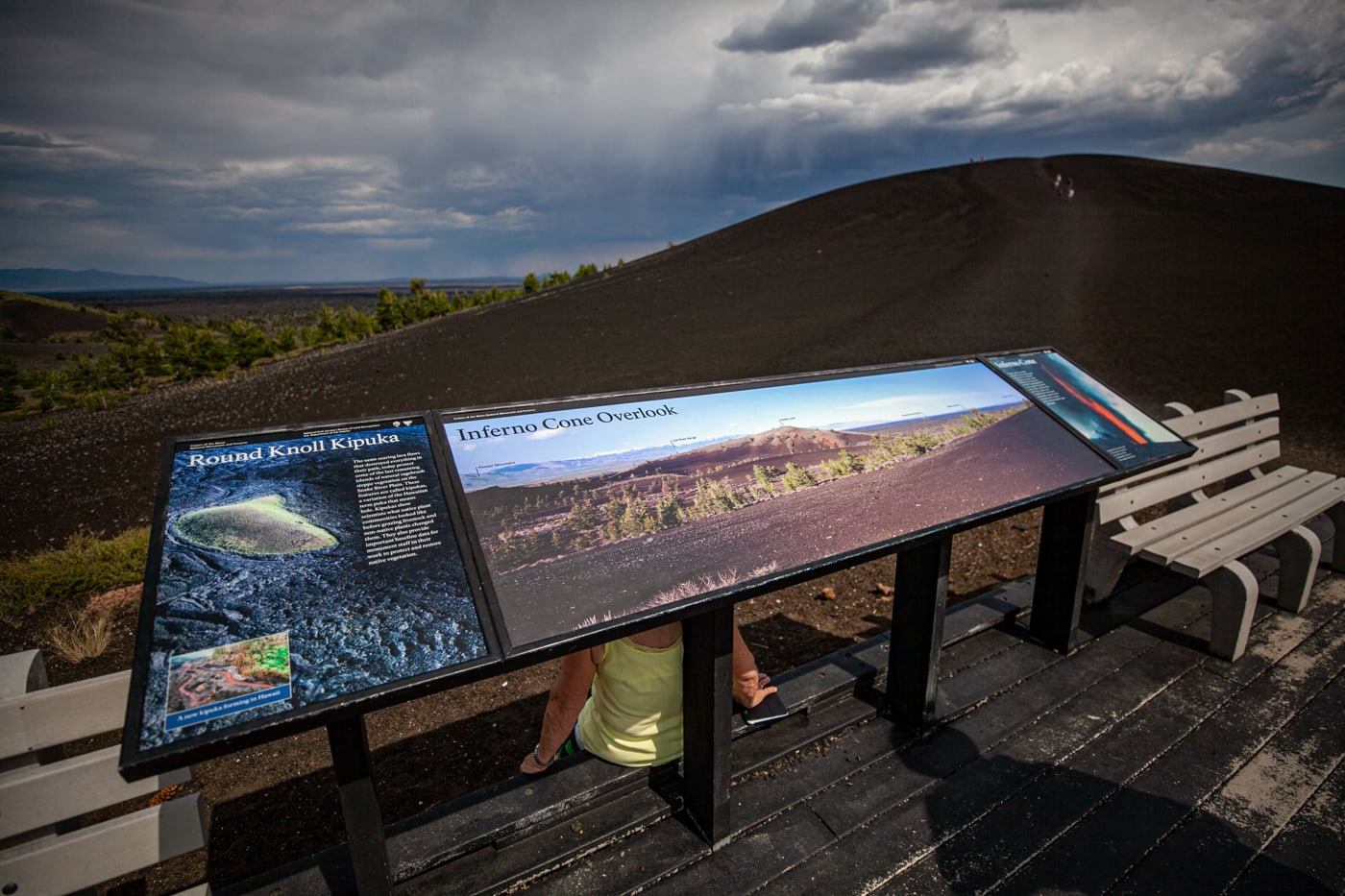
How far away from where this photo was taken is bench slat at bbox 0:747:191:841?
4.75 feet

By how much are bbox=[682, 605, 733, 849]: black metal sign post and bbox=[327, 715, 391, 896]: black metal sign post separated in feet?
2.74

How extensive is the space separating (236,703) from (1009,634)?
314 cm

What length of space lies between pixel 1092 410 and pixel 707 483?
2059mm

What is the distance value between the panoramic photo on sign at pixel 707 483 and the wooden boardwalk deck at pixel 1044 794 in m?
0.98

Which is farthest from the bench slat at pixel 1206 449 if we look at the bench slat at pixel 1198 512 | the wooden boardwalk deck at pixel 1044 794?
the wooden boardwalk deck at pixel 1044 794

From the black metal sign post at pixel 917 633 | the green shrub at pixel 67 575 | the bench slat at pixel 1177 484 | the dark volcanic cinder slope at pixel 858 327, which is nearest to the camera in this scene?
the black metal sign post at pixel 917 633

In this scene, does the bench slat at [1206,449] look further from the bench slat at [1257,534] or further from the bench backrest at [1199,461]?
the bench slat at [1257,534]

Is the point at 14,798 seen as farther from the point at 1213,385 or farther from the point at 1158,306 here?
the point at 1158,306

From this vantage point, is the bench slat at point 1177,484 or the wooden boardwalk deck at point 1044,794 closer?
the wooden boardwalk deck at point 1044,794

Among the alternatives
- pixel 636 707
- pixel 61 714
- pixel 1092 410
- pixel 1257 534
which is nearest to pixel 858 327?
pixel 1257 534

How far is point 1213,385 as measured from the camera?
34.1 ft

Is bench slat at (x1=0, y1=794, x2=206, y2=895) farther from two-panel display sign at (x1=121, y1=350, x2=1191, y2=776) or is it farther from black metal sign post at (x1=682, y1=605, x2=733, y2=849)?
black metal sign post at (x1=682, y1=605, x2=733, y2=849)

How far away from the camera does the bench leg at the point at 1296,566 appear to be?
3.46m

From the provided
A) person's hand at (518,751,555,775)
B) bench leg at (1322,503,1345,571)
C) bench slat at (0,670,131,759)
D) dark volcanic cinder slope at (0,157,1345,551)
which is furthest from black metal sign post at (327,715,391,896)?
dark volcanic cinder slope at (0,157,1345,551)
